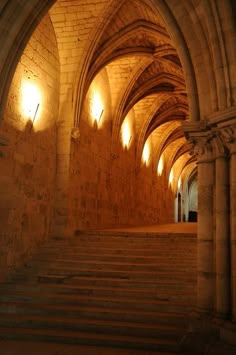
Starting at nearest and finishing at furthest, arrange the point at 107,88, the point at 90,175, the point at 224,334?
the point at 224,334 → the point at 90,175 → the point at 107,88

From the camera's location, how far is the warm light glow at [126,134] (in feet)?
48.4

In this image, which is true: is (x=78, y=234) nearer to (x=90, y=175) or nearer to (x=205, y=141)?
(x=90, y=175)

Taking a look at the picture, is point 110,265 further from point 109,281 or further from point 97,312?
point 97,312

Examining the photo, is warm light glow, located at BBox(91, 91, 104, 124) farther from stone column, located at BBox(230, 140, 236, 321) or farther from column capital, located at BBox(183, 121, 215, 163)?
stone column, located at BBox(230, 140, 236, 321)

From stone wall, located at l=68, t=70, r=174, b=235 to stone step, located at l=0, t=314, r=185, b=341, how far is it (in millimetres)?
4261

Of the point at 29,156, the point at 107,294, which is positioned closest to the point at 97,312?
the point at 107,294

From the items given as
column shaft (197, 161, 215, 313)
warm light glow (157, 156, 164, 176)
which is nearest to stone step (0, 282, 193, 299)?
column shaft (197, 161, 215, 313)

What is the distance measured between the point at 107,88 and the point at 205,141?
8.55 m

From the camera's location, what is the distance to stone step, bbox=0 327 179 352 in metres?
4.77

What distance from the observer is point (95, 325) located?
5.33 m

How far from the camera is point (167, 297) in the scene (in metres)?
5.98

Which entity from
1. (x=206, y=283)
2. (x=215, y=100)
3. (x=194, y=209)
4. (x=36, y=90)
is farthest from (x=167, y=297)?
(x=194, y=209)

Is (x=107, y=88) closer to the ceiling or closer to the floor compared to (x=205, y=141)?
closer to the ceiling

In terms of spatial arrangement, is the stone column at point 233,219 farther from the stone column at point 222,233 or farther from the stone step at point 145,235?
the stone step at point 145,235
